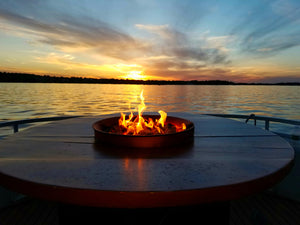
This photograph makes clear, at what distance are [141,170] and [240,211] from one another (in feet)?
7.24

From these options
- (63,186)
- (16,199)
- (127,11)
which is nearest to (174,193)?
(63,186)

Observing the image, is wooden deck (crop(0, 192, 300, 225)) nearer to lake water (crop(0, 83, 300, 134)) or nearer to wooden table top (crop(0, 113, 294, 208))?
wooden table top (crop(0, 113, 294, 208))

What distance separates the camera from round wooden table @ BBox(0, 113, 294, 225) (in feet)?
2.61

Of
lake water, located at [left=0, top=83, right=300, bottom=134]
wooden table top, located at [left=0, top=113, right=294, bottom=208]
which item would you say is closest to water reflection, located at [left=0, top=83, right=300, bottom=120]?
lake water, located at [left=0, top=83, right=300, bottom=134]

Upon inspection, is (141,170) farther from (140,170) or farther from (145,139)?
(145,139)

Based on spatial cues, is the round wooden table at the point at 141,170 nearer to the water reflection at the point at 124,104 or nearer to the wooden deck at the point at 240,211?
the wooden deck at the point at 240,211

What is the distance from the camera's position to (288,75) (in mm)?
35156

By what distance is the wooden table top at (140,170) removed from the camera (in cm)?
80

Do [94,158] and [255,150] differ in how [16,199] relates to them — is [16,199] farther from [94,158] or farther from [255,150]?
[255,150]

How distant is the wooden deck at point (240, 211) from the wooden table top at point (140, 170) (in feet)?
4.42

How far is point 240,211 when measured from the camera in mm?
2492

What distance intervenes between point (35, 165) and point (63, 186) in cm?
38

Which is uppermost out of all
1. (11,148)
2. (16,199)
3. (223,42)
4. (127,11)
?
(223,42)

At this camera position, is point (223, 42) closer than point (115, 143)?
No
